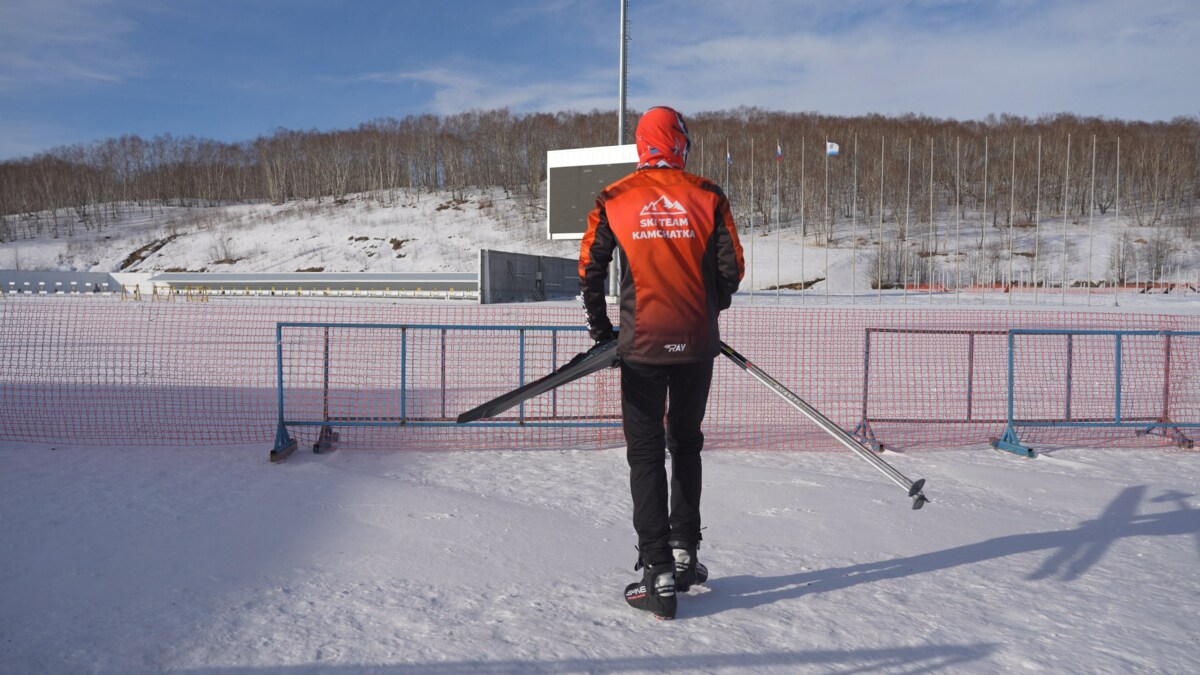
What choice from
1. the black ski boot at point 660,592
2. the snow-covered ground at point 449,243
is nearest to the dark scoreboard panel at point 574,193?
the black ski boot at point 660,592

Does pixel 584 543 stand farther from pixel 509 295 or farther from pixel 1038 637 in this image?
pixel 509 295

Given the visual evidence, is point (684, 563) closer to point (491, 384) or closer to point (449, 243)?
point (491, 384)

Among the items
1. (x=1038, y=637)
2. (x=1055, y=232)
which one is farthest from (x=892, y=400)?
(x=1055, y=232)

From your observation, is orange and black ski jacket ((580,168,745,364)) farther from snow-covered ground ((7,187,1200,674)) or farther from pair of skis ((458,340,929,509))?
snow-covered ground ((7,187,1200,674))

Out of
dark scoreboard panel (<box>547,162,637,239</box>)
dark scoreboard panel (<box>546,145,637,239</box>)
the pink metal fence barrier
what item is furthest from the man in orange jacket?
dark scoreboard panel (<box>547,162,637,239</box>)

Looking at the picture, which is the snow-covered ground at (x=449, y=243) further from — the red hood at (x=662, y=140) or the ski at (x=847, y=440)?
the red hood at (x=662, y=140)

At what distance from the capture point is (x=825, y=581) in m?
3.39

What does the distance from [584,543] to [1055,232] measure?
6535 centimetres

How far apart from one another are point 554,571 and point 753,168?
59.2 meters

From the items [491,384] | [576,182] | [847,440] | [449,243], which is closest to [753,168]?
[449,243]

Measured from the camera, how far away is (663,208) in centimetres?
291

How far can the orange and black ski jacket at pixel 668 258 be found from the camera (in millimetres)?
2891

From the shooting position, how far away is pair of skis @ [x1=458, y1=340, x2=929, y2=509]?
124 inches

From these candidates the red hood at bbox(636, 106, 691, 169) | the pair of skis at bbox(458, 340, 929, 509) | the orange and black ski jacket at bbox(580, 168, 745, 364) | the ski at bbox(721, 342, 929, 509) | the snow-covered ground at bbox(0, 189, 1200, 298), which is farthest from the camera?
the snow-covered ground at bbox(0, 189, 1200, 298)
